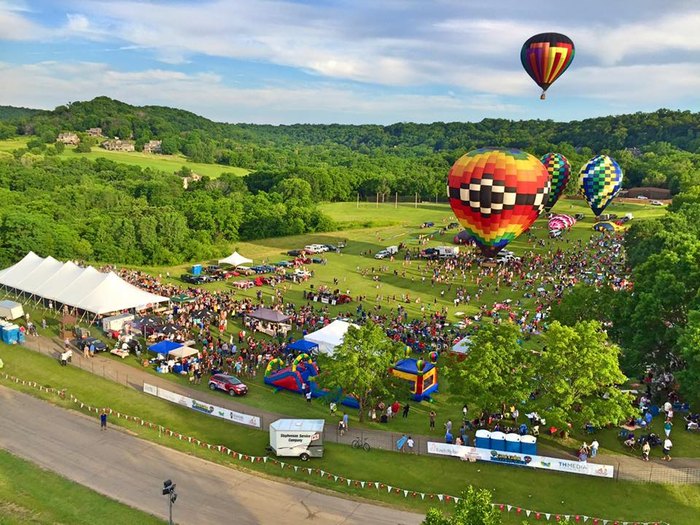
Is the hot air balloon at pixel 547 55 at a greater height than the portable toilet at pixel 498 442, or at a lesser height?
greater

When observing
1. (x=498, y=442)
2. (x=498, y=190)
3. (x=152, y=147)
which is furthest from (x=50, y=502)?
(x=152, y=147)

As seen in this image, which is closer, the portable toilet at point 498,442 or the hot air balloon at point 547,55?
the portable toilet at point 498,442

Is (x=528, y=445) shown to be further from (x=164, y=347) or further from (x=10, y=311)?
(x=10, y=311)

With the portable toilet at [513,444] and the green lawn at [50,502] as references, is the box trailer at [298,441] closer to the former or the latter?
the green lawn at [50,502]

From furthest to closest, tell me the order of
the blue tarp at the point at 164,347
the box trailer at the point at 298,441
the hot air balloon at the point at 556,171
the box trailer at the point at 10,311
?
the hot air balloon at the point at 556,171, the box trailer at the point at 10,311, the blue tarp at the point at 164,347, the box trailer at the point at 298,441

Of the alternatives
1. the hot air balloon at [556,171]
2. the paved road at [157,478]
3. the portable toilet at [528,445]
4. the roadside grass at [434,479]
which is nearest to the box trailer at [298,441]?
the roadside grass at [434,479]

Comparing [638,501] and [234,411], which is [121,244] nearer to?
[234,411]

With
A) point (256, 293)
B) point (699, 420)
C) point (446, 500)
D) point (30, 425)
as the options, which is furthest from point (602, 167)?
point (30, 425)
